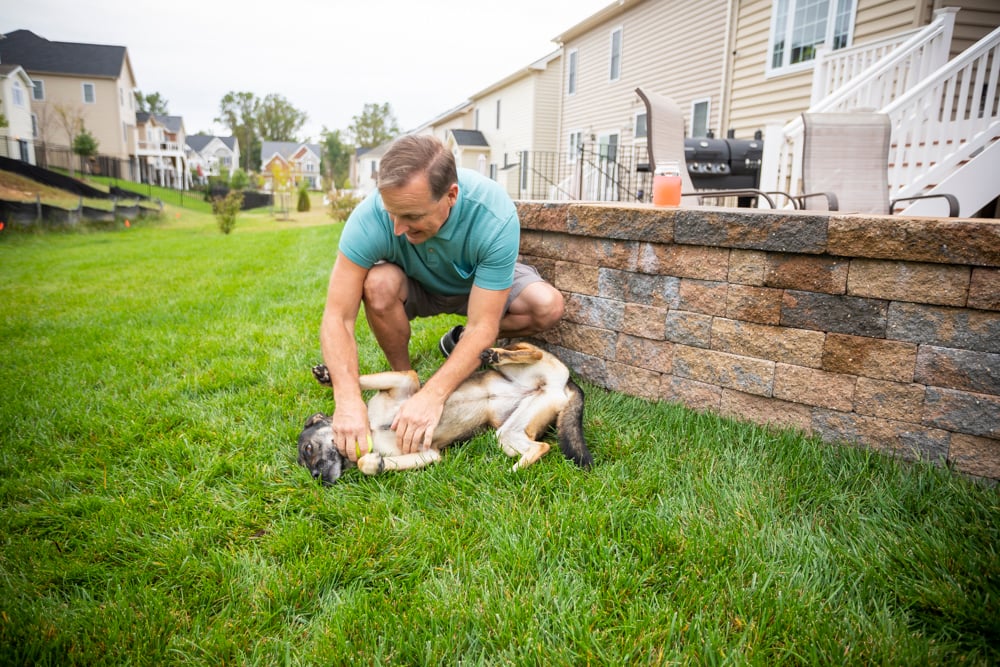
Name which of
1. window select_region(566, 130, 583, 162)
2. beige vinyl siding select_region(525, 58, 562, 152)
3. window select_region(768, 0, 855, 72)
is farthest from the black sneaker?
beige vinyl siding select_region(525, 58, 562, 152)

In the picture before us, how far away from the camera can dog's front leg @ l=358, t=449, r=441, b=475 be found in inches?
86.4

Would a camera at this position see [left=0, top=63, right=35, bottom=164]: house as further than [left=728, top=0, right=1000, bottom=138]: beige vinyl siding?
Yes

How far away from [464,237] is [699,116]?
1122 centimetres

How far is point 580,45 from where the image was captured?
1781cm

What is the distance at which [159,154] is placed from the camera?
42.9 meters

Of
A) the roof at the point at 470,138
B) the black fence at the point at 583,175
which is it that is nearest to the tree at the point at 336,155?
the roof at the point at 470,138

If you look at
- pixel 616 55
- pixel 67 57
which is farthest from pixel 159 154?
pixel 616 55

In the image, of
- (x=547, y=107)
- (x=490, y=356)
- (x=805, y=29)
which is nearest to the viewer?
(x=490, y=356)

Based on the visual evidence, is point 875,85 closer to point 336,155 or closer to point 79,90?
point 79,90

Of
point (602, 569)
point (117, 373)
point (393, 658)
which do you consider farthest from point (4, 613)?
point (117, 373)

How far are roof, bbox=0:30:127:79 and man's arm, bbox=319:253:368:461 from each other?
1600 inches

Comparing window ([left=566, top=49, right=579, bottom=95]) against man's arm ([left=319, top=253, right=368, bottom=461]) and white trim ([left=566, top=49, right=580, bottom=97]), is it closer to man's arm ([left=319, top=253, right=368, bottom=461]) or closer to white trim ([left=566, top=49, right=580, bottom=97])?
white trim ([left=566, top=49, right=580, bottom=97])

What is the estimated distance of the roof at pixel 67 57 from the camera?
31.7 m

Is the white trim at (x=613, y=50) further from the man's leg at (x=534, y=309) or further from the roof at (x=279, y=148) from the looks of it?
the roof at (x=279, y=148)
